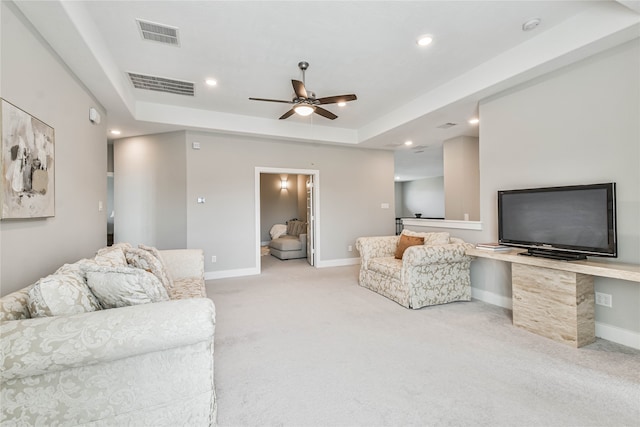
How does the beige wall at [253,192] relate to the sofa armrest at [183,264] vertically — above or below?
above

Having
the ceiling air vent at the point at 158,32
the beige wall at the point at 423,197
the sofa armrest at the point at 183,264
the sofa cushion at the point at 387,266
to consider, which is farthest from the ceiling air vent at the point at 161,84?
the beige wall at the point at 423,197

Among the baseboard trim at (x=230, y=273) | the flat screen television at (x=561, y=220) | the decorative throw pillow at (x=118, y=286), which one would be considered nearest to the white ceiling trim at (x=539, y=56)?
the flat screen television at (x=561, y=220)

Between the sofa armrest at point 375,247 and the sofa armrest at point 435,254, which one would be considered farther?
the sofa armrest at point 375,247

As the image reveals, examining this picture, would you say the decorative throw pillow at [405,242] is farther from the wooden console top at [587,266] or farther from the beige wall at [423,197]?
the beige wall at [423,197]

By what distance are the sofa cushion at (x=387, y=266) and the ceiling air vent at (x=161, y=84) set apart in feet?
11.3

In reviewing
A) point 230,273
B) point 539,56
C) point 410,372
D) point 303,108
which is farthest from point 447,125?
point 230,273

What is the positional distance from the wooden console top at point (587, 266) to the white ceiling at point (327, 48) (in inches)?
72.6

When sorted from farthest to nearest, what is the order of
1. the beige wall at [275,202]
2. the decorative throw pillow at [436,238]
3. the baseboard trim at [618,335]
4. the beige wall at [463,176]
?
1. the beige wall at [275,202]
2. the beige wall at [463,176]
3. the decorative throw pillow at [436,238]
4. the baseboard trim at [618,335]

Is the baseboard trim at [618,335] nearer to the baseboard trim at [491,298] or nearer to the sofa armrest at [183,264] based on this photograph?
the baseboard trim at [491,298]

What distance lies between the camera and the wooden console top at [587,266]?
2.05 meters

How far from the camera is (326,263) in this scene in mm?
5984

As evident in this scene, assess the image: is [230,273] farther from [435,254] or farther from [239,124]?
[435,254]

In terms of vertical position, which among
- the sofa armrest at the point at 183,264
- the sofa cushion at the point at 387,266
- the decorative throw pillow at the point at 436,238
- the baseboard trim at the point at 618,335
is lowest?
the baseboard trim at the point at 618,335

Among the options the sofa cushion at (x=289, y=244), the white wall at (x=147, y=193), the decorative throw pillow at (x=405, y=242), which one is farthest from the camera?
the sofa cushion at (x=289, y=244)
